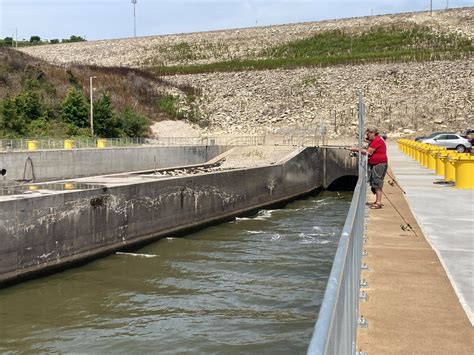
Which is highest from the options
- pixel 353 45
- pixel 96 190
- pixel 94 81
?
pixel 353 45

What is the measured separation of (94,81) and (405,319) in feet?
203

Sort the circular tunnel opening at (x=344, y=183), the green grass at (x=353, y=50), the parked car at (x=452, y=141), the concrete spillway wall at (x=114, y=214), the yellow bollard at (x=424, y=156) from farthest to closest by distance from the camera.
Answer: the green grass at (x=353, y=50), the parked car at (x=452, y=141), the circular tunnel opening at (x=344, y=183), the yellow bollard at (x=424, y=156), the concrete spillway wall at (x=114, y=214)

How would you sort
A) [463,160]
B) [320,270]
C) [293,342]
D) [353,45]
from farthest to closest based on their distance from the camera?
[353,45]
[463,160]
[320,270]
[293,342]

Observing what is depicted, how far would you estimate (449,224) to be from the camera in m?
12.2

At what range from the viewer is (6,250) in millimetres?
13906

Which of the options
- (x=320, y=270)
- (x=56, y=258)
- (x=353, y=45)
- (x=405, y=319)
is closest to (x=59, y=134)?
(x=56, y=258)

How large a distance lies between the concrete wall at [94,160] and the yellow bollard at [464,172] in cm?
1689

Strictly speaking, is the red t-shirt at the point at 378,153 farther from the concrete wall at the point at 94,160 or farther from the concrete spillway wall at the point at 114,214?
the concrete wall at the point at 94,160

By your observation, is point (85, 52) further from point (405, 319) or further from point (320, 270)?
point (405, 319)

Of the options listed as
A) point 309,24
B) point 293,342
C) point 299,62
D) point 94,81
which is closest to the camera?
point 293,342

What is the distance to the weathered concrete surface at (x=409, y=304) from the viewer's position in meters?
5.52

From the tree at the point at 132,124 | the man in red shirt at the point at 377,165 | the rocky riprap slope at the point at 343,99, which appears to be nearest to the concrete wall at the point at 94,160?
the tree at the point at 132,124

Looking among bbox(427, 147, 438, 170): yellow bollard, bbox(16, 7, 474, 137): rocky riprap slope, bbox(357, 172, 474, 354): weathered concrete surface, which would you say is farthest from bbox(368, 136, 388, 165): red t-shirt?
bbox(16, 7, 474, 137): rocky riprap slope

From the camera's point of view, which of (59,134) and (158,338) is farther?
(59,134)
